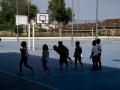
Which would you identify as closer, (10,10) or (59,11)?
(59,11)

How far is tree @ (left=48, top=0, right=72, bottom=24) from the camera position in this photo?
90250 mm

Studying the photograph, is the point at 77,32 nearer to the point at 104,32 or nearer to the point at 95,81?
the point at 104,32

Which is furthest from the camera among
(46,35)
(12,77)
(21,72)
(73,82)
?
(46,35)

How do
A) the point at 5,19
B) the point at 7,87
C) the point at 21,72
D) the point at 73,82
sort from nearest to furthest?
the point at 7,87
the point at 73,82
the point at 21,72
the point at 5,19

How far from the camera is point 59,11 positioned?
298 feet

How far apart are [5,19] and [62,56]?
240 ft

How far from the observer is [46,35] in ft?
255

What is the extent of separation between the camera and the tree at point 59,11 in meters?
90.2

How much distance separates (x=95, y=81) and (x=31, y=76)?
9.91ft

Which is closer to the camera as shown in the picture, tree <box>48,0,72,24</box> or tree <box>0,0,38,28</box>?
tree <box>0,0,38,28</box>

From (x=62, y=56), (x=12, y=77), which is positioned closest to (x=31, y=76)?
(x=12, y=77)

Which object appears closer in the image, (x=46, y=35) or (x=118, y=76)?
(x=118, y=76)

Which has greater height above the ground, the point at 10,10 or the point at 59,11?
the point at 10,10

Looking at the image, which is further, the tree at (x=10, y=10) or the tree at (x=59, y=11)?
the tree at (x=59, y=11)
